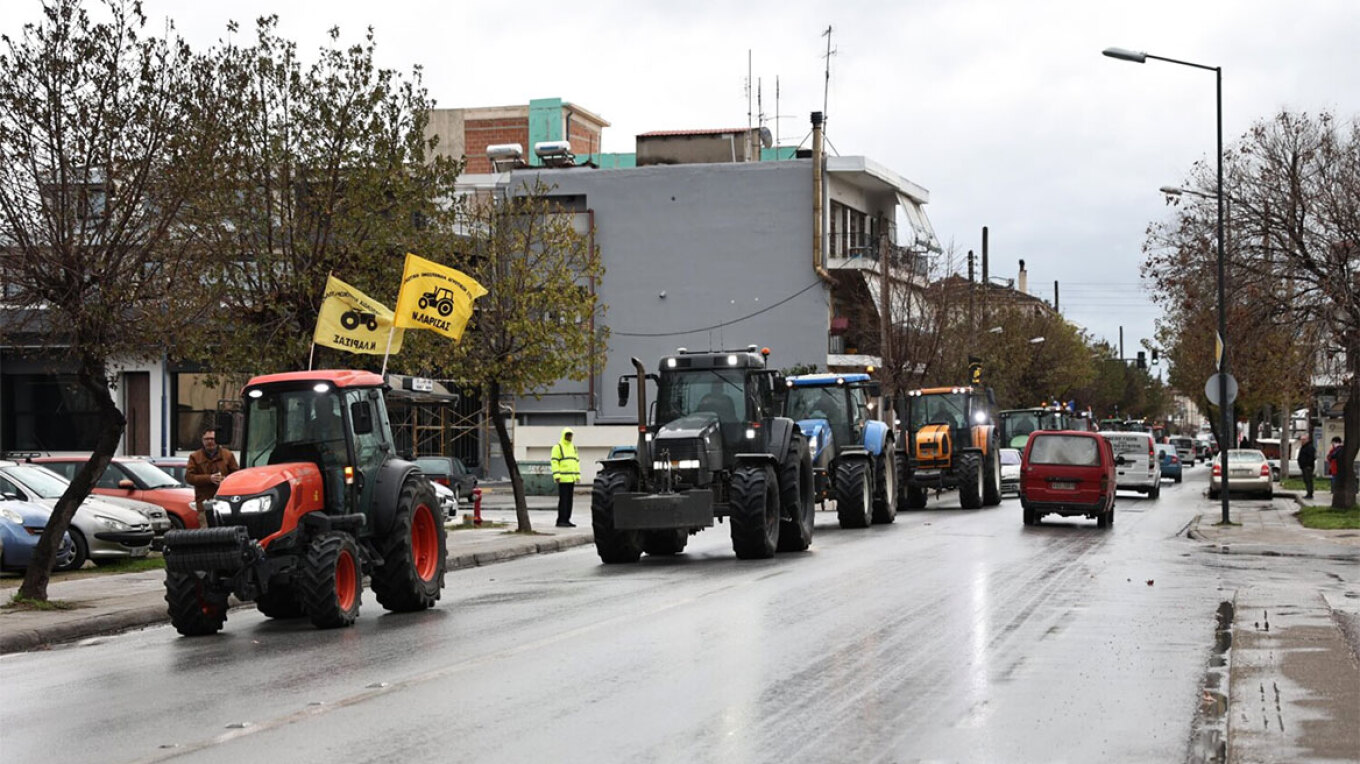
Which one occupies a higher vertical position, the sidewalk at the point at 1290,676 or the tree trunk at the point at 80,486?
the tree trunk at the point at 80,486

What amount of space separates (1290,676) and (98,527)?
1684cm

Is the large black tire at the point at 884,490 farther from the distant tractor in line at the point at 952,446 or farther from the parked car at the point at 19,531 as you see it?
the parked car at the point at 19,531

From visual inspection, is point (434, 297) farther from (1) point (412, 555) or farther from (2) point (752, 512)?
(1) point (412, 555)

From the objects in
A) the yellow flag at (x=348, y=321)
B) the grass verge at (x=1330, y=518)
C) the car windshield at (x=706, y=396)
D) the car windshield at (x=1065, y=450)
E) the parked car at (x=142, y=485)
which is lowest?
the grass verge at (x=1330, y=518)

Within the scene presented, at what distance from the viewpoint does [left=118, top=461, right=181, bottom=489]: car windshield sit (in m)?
25.7

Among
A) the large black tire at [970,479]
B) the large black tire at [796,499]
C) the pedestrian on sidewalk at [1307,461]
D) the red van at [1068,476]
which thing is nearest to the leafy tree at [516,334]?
the large black tire at [796,499]

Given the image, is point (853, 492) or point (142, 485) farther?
point (853, 492)

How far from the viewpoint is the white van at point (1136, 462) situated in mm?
45094

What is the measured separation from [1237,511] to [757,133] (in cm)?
3153

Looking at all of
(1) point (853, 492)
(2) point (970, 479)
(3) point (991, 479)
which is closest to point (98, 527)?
(1) point (853, 492)

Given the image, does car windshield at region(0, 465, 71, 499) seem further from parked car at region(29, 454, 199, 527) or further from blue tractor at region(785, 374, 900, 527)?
blue tractor at region(785, 374, 900, 527)

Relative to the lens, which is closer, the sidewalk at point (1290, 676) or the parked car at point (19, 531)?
the sidewalk at point (1290, 676)

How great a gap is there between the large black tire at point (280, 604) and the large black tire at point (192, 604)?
0.98 meters

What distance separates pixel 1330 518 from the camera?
33.1 metres
